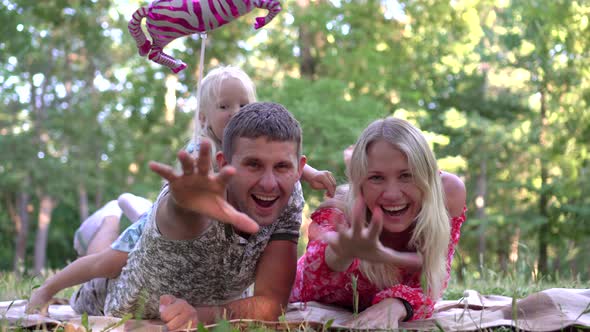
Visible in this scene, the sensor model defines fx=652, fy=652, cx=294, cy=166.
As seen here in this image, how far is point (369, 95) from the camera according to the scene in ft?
39.4

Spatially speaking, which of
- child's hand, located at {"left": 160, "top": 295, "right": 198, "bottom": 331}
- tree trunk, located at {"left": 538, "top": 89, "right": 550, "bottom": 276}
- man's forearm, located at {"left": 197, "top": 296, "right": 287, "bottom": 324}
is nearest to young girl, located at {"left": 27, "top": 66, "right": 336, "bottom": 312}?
man's forearm, located at {"left": 197, "top": 296, "right": 287, "bottom": 324}

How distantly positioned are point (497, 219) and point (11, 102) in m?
14.6

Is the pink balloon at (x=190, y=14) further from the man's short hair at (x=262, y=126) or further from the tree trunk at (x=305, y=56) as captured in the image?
the tree trunk at (x=305, y=56)

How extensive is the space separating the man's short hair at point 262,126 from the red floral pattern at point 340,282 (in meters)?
0.58

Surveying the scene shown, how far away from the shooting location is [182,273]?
292 cm

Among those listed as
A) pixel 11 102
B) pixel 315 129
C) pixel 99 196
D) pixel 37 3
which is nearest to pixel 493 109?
pixel 315 129

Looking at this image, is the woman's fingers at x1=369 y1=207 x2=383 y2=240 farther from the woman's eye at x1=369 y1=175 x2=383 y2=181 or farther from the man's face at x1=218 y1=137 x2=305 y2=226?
the woman's eye at x1=369 y1=175 x2=383 y2=181

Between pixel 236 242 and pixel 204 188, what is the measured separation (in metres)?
0.77

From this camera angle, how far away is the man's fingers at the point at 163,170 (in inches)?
76.4

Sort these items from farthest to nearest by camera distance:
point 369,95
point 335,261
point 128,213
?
point 369,95
point 128,213
point 335,261

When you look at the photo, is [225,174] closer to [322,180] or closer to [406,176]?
[406,176]

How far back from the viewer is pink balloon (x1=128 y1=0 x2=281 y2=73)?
2.53 meters

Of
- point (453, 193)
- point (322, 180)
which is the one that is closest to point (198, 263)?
point (322, 180)

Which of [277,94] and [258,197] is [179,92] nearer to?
[277,94]
